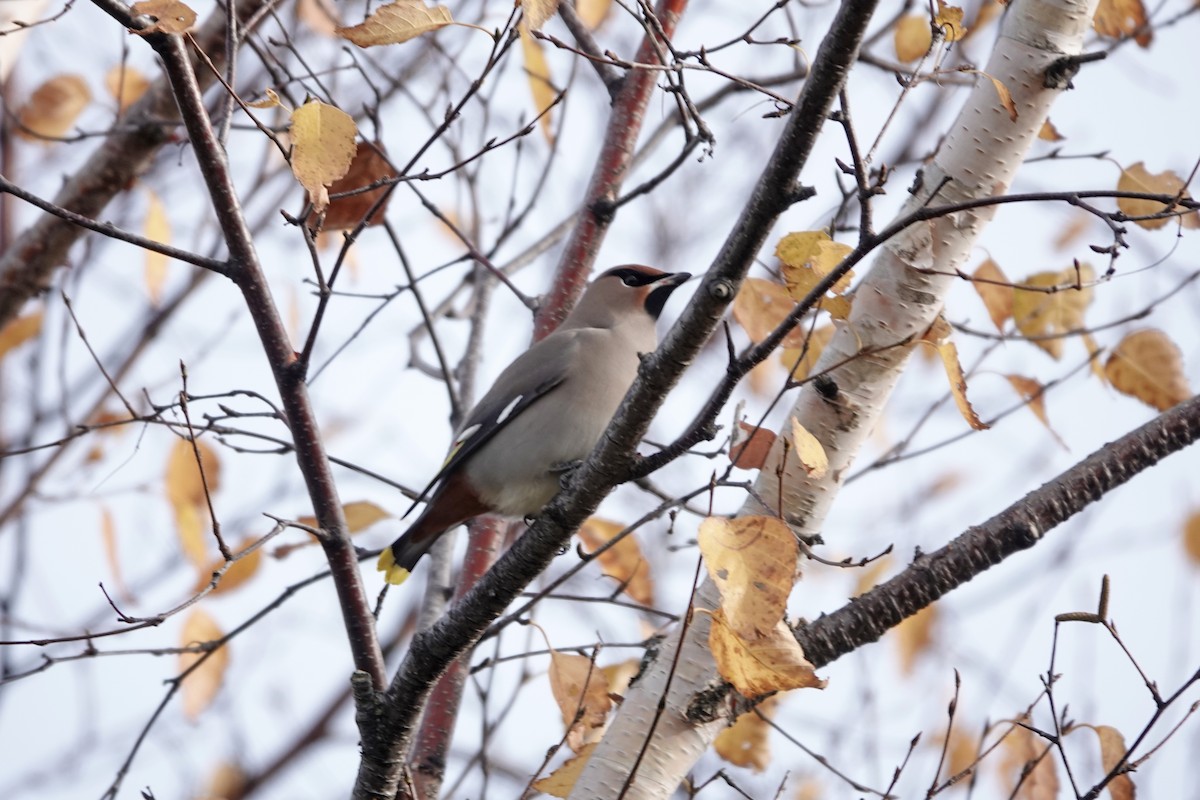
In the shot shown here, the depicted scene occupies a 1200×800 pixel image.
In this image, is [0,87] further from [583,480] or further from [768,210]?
[768,210]

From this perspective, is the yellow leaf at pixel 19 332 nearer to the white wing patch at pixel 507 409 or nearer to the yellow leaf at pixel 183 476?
the yellow leaf at pixel 183 476

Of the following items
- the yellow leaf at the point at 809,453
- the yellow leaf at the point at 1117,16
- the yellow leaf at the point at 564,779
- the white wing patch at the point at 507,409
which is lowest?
the yellow leaf at the point at 564,779

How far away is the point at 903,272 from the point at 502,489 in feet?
6.09

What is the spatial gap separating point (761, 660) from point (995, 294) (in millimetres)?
2040

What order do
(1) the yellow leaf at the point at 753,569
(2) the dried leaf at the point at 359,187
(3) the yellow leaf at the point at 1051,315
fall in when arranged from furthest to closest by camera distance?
(3) the yellow leaf at the point at 1051,315
(2) the dried leaf at the point at 359,187
(1) the yellow leaf at the point at 753,569

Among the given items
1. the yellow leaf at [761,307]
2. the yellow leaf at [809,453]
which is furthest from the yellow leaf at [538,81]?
the yellow leaf at [809,453]

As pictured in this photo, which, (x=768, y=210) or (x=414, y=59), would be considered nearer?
(x=768, y=210)

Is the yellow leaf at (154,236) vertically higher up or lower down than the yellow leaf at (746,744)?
higher up

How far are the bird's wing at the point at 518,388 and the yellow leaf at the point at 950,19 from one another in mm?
2631

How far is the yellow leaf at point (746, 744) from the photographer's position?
4.14 meters

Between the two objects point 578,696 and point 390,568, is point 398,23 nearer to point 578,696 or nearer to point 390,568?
point 578,696

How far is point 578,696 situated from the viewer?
3.68 m

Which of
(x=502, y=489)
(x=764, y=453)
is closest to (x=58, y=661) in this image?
(x=502, y=489)

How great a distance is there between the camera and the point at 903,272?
3594mm
